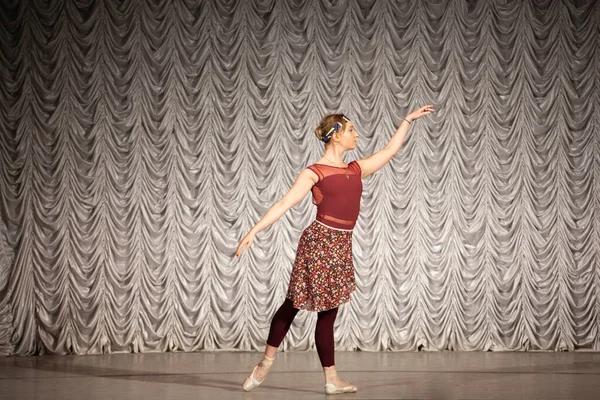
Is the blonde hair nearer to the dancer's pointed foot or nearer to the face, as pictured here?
the face

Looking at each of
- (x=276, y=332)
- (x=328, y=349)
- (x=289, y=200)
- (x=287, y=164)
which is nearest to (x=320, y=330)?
(x=328, y=349)

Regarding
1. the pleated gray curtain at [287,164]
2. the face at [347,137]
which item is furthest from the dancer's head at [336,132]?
the pleated gray curtain at [287,164]

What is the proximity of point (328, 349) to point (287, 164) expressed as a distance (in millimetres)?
3157

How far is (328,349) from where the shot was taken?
3861 mm

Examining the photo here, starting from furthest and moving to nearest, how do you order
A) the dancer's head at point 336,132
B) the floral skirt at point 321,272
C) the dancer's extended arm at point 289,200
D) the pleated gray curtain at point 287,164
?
the pleated gray curtain at point 287,164
the dancer's head at point 336,132
the floral skirt at point 321,272
the dancer's extended arm at point 289,200

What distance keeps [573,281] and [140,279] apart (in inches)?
154

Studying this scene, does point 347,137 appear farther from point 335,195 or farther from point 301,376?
point 301,376

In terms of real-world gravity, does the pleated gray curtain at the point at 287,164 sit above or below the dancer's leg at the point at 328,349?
above

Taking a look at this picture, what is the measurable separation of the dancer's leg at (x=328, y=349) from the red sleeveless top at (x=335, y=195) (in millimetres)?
479

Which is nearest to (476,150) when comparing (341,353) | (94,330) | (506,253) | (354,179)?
(506,253)

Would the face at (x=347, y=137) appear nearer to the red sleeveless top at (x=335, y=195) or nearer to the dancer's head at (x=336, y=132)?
the dancer's head at (x=336, y=132)

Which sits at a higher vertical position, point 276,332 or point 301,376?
point 276,332

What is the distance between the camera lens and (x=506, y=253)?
6.78m

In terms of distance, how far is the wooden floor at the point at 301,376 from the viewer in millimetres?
3994
